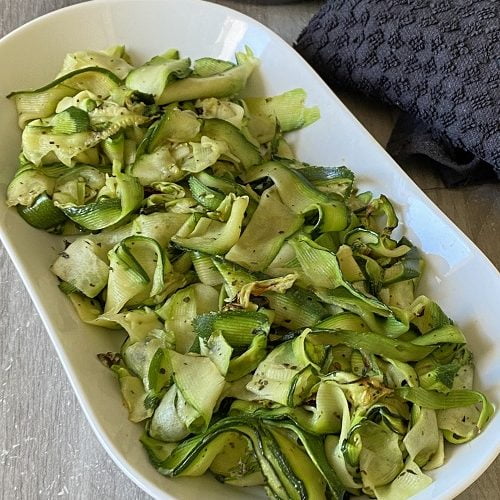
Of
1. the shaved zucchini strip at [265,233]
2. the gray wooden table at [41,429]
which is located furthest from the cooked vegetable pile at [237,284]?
the gray wooden table at [41,429]

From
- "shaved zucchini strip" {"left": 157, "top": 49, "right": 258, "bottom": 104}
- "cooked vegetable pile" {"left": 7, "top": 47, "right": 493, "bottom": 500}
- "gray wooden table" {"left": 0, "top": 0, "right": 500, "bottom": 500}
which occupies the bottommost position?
"gray wooden table" {"left": 0, "top": 0, "right": 500, "bottom": 500}

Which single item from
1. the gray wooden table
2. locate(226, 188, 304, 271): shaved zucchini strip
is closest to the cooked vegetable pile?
locate(226, 188, 304, 271): shaved zucchini strip

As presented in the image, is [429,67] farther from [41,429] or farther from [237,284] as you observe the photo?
[41,429]

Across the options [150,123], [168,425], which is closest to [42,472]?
[168,425]

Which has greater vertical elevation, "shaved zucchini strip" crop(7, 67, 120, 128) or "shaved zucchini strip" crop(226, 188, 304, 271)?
"shaved zucchini strip" crop(7, 67, 120, 128)

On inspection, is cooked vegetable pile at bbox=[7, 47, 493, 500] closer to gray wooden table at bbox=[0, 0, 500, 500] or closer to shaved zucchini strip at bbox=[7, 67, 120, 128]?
shaved zucchini strip at bbox=[7, 67, 120, 128]

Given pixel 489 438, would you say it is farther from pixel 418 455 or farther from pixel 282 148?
pixel 282 148

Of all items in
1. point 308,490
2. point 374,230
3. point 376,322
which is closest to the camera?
point 308,490
